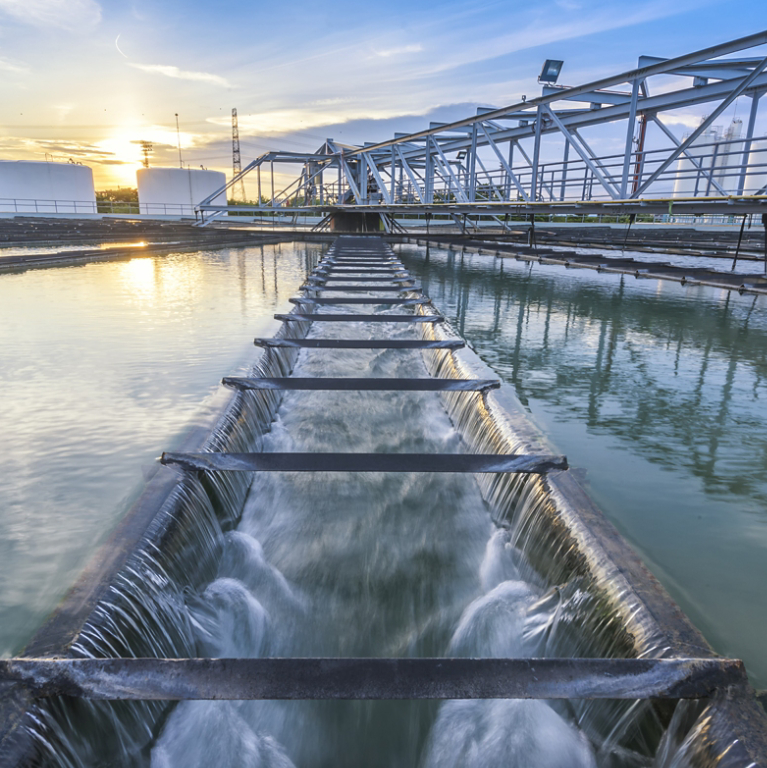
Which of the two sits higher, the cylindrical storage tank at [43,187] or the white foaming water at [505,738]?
the cylindrical storage tank at [43,187]

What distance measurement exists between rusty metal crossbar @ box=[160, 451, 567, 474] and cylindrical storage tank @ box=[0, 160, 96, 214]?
4281 centimetres

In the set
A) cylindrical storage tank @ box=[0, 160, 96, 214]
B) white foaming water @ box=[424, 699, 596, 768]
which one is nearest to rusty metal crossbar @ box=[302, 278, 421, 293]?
white foaming water @ box=[424, 699, 596, 768]

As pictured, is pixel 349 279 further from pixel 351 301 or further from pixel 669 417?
pixel 669 417

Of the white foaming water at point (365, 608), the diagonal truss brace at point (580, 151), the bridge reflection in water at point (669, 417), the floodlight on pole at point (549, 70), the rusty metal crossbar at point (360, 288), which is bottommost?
the white foaming water at point (365, 608)

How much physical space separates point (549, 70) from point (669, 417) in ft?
39.3

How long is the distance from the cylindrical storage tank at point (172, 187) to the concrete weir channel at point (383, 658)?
4556 cm

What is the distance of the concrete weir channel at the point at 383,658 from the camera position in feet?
4.78

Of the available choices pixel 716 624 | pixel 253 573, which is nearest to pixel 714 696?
pixel 716 624

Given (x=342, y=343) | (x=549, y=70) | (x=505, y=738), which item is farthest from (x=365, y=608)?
(x=549, y=70)

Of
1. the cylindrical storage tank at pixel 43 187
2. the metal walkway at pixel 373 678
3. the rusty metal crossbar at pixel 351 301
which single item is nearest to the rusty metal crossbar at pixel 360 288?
the rusty metal crossbar at pixel 351 301

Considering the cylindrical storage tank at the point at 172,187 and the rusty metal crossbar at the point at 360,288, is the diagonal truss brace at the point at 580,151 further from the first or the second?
the cylindrical storage tank at the point at 172,187

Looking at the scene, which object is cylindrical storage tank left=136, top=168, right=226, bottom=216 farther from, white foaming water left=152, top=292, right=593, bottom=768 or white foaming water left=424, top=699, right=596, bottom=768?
white foaming water left=424, top=699, right=596, bottom=768

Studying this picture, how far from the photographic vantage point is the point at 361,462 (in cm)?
279

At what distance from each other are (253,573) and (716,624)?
206 cm
